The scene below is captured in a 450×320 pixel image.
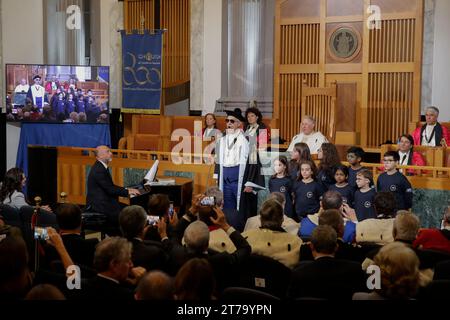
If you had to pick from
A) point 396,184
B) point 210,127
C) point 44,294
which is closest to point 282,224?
point 396,184

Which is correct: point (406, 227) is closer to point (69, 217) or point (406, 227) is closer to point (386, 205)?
point (386, 205)

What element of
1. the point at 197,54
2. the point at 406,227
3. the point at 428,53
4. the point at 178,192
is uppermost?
the point at 197,54

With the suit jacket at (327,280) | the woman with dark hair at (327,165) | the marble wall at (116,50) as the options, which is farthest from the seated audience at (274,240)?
the marble wall at (116,50)

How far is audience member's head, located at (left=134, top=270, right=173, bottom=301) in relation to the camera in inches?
Result: 117

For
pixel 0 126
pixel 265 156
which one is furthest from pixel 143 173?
pixel 0 126

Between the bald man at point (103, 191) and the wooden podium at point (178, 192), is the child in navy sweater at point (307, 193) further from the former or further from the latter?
the wooden podium at point (178, 192)

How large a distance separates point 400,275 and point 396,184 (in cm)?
368

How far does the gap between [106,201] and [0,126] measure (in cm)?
580

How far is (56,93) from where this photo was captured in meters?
11.3

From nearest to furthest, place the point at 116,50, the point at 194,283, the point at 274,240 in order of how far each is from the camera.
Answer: the point at 194,283, the point at 274,240, the point at 116,50

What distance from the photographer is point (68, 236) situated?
4645mm

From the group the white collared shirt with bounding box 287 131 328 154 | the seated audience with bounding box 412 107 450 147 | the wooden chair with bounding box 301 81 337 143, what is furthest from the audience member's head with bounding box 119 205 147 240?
the wooden chair with bounding box 301 81 337 143

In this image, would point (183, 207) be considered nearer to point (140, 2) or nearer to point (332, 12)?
point (332, 12)
